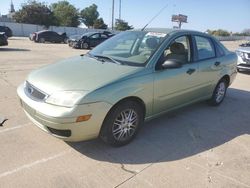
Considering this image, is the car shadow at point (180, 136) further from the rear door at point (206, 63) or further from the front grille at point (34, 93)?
the front grille at point (34, 93)

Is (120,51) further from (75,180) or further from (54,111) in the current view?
(75,180)

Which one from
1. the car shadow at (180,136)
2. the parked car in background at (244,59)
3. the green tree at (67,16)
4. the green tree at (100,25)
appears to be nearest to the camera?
the car shadow at (180,136)

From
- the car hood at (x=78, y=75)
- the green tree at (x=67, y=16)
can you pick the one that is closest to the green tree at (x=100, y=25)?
the green tree at (x=67, y=16)

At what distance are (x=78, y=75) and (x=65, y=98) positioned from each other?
1.83ft

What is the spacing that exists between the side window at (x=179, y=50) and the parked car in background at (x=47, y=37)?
26.0 m

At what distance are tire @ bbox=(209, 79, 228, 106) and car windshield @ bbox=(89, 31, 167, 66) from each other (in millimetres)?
2058

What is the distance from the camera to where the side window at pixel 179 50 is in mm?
4539

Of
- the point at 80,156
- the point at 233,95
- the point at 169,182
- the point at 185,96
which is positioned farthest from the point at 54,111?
the point at 233,95

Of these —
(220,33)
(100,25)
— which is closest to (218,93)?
(100,25)

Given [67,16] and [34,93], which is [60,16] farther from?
[34,93]

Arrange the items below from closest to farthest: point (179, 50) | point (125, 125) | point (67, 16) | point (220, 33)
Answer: point (125, 125) < point (179, 50) < point (67, 16) < point (220, 33)

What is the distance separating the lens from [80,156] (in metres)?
3.70

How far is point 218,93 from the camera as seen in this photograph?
6113 mm

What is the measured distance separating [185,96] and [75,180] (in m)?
2.52
